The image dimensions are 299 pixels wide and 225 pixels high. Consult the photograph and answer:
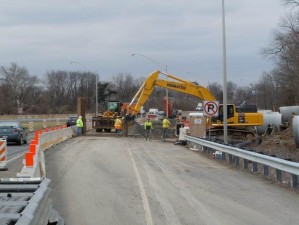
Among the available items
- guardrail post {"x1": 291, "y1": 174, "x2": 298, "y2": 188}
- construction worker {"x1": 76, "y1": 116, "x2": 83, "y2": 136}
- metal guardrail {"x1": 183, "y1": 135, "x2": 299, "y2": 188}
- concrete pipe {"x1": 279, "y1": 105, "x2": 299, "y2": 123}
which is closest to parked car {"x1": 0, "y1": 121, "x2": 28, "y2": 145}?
construction worker {"x1": 76, "y1": 116, "x2": 83, "y2": 136}

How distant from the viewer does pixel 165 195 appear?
434 inches

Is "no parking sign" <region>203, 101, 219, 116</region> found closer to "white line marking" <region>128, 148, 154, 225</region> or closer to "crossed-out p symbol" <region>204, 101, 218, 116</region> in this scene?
"crossed-out p symbol" <region>204, 101, 218, 116</region>

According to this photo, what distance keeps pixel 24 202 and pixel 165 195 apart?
6.10m

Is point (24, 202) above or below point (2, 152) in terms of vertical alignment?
above

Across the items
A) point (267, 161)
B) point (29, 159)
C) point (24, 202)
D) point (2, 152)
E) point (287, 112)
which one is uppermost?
point (287, 112)

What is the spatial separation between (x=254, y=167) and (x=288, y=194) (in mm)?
4458

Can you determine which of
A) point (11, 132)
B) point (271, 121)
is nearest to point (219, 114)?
point (271, 121)

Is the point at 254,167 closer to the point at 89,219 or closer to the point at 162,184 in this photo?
the point at 162,184

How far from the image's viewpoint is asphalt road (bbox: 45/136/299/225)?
8.62 meters

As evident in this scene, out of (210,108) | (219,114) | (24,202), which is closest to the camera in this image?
(24,202)

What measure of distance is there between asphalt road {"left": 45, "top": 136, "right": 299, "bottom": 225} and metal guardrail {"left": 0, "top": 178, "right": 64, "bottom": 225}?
1.83 m

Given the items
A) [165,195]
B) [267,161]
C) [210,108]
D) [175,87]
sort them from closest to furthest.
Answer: [165,195]
[267,161]
[210,108]
[175,87]

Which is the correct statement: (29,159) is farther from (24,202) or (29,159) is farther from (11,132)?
(11,132)

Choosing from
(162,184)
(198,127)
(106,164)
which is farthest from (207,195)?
(198,127)
